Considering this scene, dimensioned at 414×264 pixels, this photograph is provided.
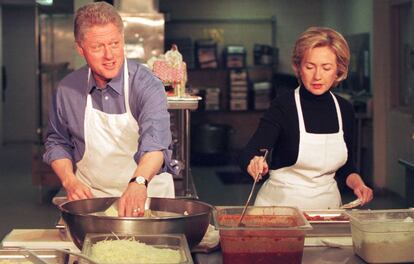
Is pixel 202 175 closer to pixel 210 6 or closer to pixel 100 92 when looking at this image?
pixel 210 6

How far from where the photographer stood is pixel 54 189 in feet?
30.9

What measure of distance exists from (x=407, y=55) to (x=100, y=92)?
588 cm

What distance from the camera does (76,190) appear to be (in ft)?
9.20

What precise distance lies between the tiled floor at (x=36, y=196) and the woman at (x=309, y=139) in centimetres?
434

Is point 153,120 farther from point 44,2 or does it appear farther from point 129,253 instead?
point 44,2

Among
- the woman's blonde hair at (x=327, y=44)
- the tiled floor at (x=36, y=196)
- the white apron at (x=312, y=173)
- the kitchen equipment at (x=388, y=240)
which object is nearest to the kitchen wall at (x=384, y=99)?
the tiled floor at (x=36, y=196)

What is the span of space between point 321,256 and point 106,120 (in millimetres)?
1018

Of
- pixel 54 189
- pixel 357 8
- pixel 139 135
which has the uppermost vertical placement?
pixel 357 8

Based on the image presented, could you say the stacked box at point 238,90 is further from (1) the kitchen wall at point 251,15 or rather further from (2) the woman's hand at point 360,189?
(2) the woman's hand at point 360,189

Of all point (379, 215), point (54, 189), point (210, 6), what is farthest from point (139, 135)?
point (210, 6)

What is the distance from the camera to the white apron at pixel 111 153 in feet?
10.2

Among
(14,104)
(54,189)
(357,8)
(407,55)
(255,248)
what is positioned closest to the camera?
(255,248)

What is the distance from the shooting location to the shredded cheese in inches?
80.9

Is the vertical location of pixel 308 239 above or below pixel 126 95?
below
